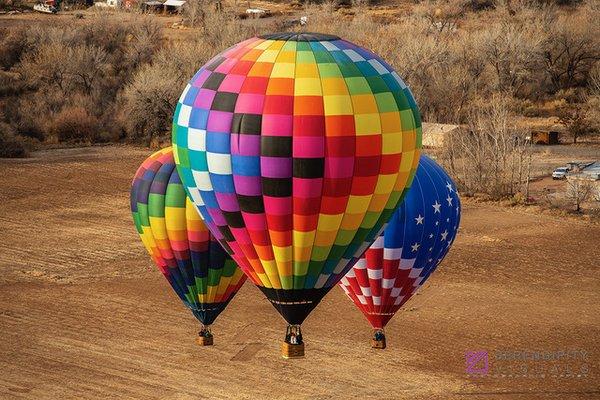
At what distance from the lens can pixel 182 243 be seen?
69.4ft

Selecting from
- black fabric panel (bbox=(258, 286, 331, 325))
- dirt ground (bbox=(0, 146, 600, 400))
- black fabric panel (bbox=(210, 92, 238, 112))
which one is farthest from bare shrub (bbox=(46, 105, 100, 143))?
black fabric panel (bbox=(210, 92, 238, 112))

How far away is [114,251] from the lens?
31.5 meters

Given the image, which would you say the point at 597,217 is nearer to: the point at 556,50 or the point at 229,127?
the point at 229,127

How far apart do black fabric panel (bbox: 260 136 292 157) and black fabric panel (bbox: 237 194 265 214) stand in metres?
0.79

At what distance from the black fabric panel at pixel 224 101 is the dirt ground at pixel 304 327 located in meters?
6.35

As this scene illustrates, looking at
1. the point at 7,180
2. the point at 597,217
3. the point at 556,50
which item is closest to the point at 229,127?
the point at 597,217

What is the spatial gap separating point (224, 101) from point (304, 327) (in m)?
9.13

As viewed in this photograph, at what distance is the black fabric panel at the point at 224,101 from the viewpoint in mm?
17094

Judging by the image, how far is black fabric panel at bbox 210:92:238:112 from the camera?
17.1 meters

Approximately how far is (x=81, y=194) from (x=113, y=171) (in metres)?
4.02

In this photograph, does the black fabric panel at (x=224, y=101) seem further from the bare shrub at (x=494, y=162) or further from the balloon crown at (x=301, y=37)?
the bare shrub at (x=494, y=162)

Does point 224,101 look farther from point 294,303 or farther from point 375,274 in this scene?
point 375,274

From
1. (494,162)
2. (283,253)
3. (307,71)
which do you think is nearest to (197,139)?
(307,71)

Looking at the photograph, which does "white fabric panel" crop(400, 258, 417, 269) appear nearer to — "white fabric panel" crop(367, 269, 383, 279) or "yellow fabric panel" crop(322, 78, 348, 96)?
"white fabric panel" crop(367, 269, 383, 279)
